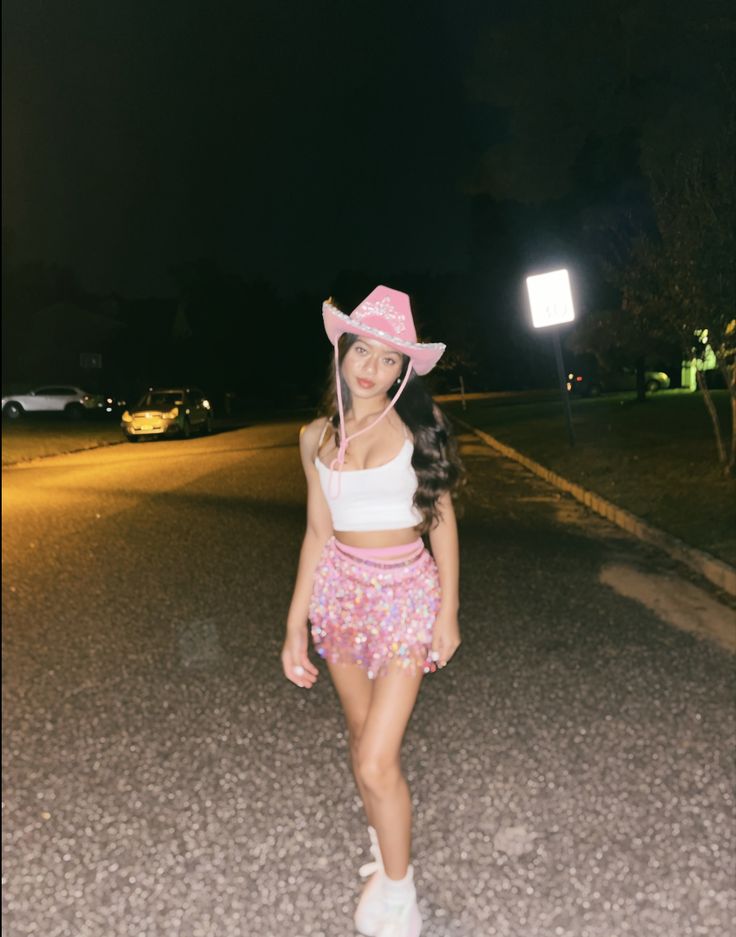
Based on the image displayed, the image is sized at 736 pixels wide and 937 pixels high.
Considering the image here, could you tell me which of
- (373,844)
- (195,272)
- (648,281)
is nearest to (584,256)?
(648,281)

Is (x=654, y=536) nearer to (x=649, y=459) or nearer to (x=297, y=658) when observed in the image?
(x=649, y=459)

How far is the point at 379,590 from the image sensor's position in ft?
9.87

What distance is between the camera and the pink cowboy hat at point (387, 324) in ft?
9.84

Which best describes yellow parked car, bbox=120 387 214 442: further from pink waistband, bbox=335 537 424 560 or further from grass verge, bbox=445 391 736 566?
pink waistband, bbox=335 537 424 560

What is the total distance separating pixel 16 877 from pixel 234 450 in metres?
20.9

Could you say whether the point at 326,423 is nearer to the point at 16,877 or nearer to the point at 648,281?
the point at 16,877

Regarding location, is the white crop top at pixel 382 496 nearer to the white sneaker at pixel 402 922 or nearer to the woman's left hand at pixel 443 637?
the woman's left hand at pixel 443 637

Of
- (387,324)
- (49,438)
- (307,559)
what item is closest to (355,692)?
(307,559)

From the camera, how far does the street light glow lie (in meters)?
17.6

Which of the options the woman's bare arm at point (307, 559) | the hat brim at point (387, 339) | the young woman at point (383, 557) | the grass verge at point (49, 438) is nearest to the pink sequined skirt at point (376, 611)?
the young woman at point (383, 557)

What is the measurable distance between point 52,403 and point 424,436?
45.2 meters

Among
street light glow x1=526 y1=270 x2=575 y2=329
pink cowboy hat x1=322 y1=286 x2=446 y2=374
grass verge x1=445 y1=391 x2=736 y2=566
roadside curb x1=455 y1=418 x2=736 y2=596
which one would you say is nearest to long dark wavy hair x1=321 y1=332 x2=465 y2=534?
pink cowboy hat x1=322 y1=286 x2=446 y2=374

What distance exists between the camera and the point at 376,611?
300cm

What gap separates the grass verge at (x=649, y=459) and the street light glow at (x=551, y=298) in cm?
273
